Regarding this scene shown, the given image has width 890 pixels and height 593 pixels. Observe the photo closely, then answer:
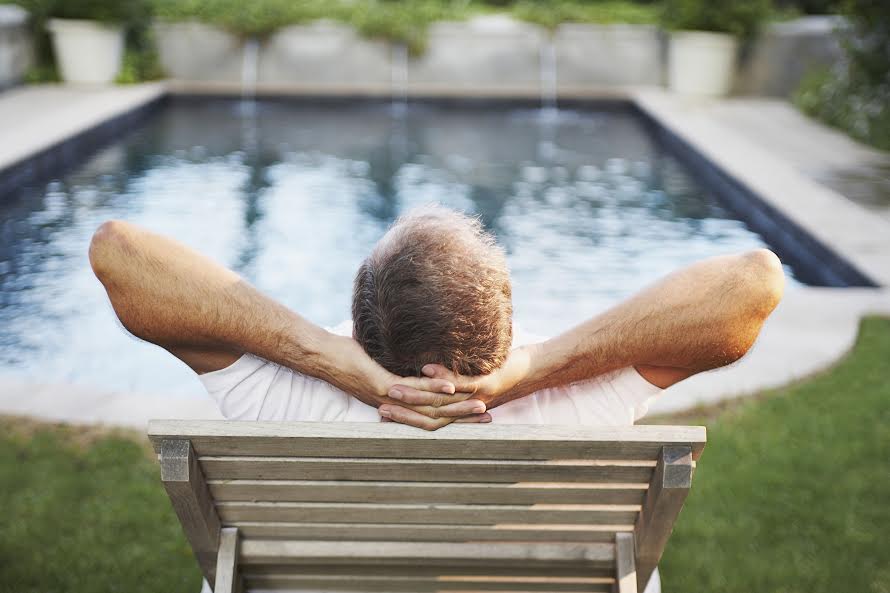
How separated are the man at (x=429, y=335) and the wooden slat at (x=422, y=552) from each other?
22 centimetres

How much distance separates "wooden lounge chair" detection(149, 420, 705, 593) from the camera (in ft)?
4.34

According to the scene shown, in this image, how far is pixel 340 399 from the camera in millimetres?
1603

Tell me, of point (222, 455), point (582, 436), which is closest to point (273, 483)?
point (222, 455)

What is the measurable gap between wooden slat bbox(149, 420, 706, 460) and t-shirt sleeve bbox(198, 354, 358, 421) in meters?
0.25

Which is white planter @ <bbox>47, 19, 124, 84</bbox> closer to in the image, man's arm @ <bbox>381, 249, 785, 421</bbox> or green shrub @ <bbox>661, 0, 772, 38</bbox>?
green shrub @ <bbox>661, 0, 772, 38</bbox>

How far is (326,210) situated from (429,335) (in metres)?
5.12

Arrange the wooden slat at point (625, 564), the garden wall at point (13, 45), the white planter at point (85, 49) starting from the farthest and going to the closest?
the white planter at point (85, 49) < the garden wall at point (13, 45) < the wooden slat at point (625, 564)

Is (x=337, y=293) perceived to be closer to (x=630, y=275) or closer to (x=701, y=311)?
(x=630, y=275)

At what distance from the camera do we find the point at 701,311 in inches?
59.6

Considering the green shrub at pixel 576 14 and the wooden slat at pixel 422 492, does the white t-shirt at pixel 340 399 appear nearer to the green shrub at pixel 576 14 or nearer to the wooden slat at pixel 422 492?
the wooden slat at pixel 422 492

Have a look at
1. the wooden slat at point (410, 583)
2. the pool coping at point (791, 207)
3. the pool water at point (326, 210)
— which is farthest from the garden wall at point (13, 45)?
the wooden slat at point (410, 583)

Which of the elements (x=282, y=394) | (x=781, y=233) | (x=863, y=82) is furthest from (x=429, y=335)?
(x=863, y=82)

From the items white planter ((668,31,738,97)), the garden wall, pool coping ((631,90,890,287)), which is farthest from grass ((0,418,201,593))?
white planter ((668,31,738,97))

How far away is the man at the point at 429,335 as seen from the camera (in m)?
1.38
